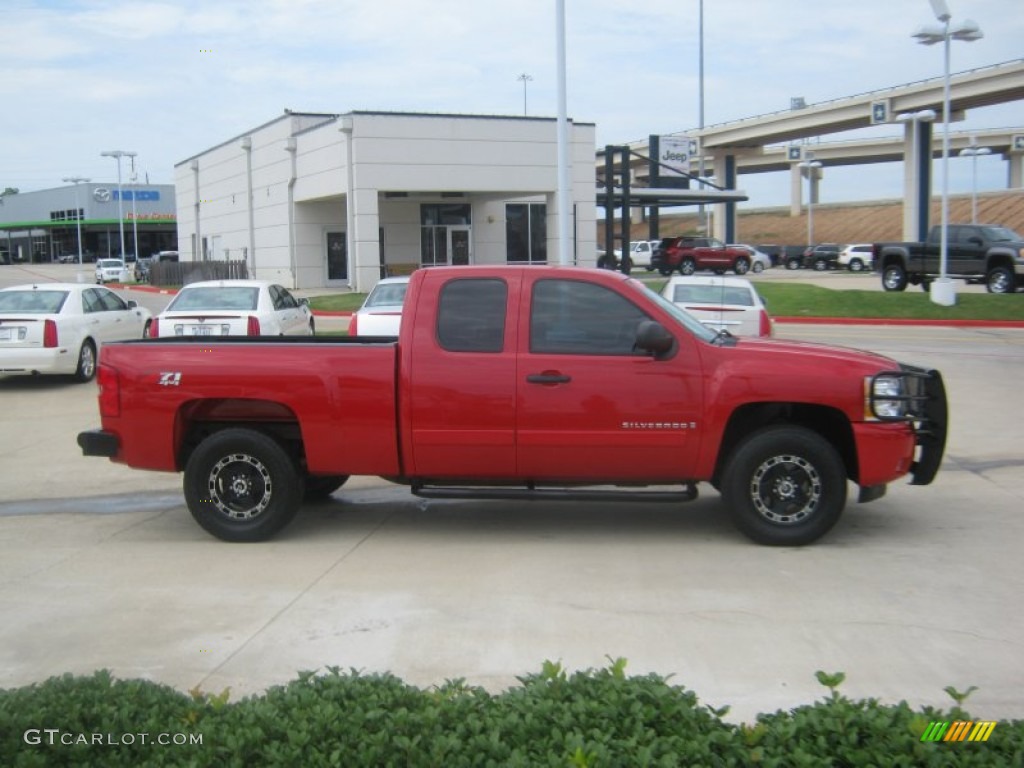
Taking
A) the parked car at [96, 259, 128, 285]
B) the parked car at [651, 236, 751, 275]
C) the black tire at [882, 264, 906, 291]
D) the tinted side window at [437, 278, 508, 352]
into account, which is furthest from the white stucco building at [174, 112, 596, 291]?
the tinted side window at [437, 278, 508, 352]

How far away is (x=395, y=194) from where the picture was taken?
45875mm

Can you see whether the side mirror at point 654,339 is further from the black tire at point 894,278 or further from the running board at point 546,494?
the black tire at point 894,278

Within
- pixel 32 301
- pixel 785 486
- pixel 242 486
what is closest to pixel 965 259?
pixel 32 301

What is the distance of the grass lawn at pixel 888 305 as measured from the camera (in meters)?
29.8

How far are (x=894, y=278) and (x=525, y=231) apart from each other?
17.8 meters

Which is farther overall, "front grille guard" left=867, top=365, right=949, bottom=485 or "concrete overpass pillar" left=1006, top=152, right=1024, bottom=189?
"concrete overpass pillar" left=1006, top=152, right=1024, bottom=189

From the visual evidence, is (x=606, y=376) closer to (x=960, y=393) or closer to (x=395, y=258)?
(x=960, y=393)

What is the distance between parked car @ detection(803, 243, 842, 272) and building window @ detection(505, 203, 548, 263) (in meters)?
26.3

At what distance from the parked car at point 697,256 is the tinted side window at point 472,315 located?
163 feet

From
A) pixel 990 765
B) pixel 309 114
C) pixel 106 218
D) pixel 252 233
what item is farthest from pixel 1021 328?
pixel 106 218

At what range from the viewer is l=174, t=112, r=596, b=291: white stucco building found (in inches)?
1681

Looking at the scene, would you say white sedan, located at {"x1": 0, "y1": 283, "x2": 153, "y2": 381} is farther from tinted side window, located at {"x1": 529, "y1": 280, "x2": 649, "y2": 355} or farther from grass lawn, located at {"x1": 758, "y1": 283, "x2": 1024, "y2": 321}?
grass lawn, located at {"x1": 758, "y1": 283, "x2": 1024, "y2": 321}

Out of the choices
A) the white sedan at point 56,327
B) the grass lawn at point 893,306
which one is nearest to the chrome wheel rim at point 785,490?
the white sedan at point 56,327

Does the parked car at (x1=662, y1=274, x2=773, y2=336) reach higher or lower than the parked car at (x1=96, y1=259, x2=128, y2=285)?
lower
